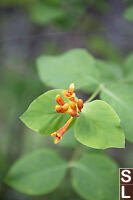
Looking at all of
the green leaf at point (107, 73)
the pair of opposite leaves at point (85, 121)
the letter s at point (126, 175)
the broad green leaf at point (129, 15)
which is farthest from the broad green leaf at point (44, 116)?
the broad green leaf at point (129, 15)

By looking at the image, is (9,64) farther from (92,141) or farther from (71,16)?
(92,141)

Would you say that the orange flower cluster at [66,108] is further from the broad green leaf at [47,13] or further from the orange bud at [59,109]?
the broad green leaf at [47,13]

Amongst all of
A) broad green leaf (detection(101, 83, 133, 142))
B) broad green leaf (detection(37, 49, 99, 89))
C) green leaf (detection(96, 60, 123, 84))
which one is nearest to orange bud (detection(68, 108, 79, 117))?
broad green leaf (detection(101, 83, 133, 142))

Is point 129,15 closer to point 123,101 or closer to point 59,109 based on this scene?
point 123,101

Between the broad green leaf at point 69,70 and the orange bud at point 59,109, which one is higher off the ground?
the broad green leaf at point 69,70

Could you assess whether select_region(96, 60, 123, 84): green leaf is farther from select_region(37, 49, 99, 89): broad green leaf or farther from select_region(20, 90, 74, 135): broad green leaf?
select_region(20, 90, 74, 135): broad green leaf

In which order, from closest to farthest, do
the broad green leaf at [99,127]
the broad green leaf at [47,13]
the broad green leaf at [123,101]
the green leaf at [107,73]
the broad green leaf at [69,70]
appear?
the broad green leaf at [99,127] → the broad green leaf at [123,101] → the broad green leaf at [69,70] → the green leaf at [107,73] → the broad green leaf at [47,13]

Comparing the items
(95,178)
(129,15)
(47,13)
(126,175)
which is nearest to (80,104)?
(126,175)

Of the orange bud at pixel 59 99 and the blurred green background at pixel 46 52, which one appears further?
the blurred green background at pixel 46 52
